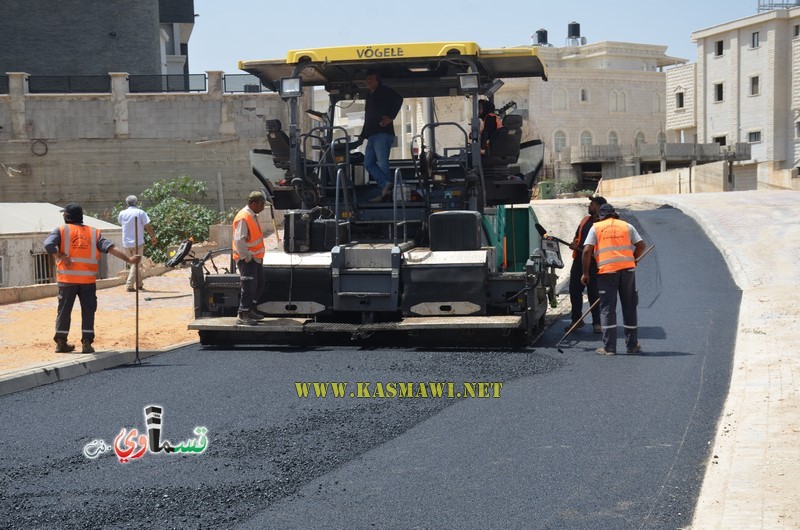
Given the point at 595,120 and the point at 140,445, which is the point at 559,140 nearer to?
the point at 595,120

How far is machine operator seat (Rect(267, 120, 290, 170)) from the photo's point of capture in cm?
1063

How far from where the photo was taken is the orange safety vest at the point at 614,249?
984cm

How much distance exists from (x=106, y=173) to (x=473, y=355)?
1031 inches

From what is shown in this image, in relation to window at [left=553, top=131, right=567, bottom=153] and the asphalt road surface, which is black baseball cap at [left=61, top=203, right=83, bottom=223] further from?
window at [left=553, top=131, right=567, bottom=153]

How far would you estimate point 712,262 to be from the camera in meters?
16.9

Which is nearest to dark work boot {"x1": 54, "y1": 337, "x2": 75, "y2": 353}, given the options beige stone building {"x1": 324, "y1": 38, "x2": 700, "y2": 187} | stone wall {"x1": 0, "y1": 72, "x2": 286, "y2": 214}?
stone wall {"x1": 0, "y1": 72, "x2": 286, "y2": 214}

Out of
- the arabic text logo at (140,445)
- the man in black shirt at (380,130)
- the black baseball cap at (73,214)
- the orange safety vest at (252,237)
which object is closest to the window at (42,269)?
the black baseball cap at (73,214)

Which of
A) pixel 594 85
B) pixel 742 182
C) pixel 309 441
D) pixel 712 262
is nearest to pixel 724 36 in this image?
pixel 742 182

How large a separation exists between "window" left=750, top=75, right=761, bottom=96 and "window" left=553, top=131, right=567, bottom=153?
16.2 meters

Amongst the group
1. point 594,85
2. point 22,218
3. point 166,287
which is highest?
point 594,85

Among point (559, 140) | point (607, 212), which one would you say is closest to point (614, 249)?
point (607, 212)

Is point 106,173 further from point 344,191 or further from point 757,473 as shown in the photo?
point 757,473

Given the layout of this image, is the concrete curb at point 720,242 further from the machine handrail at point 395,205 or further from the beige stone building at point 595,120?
the beige stone building at point 595,120

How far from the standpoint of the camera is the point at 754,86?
6234 cm
